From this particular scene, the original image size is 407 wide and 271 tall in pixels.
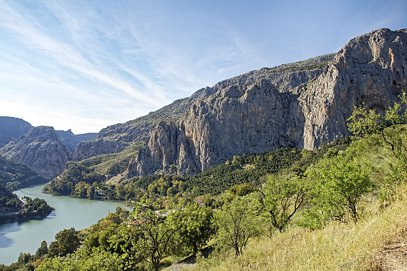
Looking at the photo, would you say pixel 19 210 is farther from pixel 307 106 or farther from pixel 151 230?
pixel 307 106

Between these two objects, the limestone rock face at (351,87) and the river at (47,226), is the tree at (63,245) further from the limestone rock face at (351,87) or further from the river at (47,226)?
the limestone rock face at (351,87)

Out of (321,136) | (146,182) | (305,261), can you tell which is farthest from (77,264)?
(146,182)

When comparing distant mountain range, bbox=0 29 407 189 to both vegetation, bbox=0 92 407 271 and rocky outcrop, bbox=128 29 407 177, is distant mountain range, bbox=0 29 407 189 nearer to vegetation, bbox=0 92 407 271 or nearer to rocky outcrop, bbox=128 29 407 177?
rocky outcrop, bbox=128 29 407 177

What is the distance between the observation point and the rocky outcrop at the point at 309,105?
157750 millimetres

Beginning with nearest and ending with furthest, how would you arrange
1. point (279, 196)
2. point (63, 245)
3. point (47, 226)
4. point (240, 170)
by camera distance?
1. point (279, 196)
2. point (63, 245)
3. point (47, 226)
4. point (240, 170)

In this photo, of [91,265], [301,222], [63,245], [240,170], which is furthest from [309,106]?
[91,265]

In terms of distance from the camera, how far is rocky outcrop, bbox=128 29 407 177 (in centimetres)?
15775

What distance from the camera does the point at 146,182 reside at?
614 ft

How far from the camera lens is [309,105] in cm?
17238

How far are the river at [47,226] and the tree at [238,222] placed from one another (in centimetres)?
7470

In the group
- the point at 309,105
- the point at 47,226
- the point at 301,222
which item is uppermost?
the point at 309,105

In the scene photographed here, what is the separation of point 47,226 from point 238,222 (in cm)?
11128

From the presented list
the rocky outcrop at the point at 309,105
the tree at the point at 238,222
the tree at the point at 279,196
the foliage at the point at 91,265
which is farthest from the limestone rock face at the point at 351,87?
the foliage at the point at 91,265

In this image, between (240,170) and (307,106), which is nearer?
(240,170)
